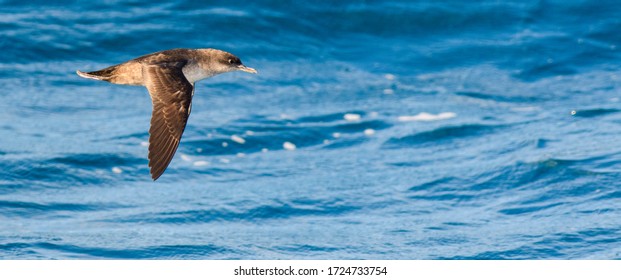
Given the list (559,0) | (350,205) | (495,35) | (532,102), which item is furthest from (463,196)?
(559,0)

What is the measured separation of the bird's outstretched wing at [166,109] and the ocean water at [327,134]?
410 cm

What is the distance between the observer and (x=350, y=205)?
16.7m

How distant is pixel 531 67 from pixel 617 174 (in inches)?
160

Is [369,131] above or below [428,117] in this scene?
below

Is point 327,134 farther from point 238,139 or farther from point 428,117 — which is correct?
point 428,117

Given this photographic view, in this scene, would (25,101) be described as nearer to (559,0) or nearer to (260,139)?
(260,139)

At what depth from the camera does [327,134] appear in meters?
18.9

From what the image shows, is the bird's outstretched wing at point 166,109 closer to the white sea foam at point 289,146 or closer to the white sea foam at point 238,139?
the white sea foam at point 238,139

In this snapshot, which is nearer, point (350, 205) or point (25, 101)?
point (350, 205)

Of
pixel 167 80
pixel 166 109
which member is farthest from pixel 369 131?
pixel 166 109

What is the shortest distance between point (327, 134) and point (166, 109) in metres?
8.54

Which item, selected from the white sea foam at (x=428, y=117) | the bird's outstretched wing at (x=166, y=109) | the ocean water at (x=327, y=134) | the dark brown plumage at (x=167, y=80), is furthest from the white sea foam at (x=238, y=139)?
the bird's outstretched wing at (x=166, y=109)

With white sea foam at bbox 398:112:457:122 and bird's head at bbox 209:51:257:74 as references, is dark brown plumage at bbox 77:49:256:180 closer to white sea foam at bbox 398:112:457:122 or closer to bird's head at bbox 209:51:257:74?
bird's head at bbox 209:51:257:74

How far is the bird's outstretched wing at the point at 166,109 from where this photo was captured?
10.1 m
